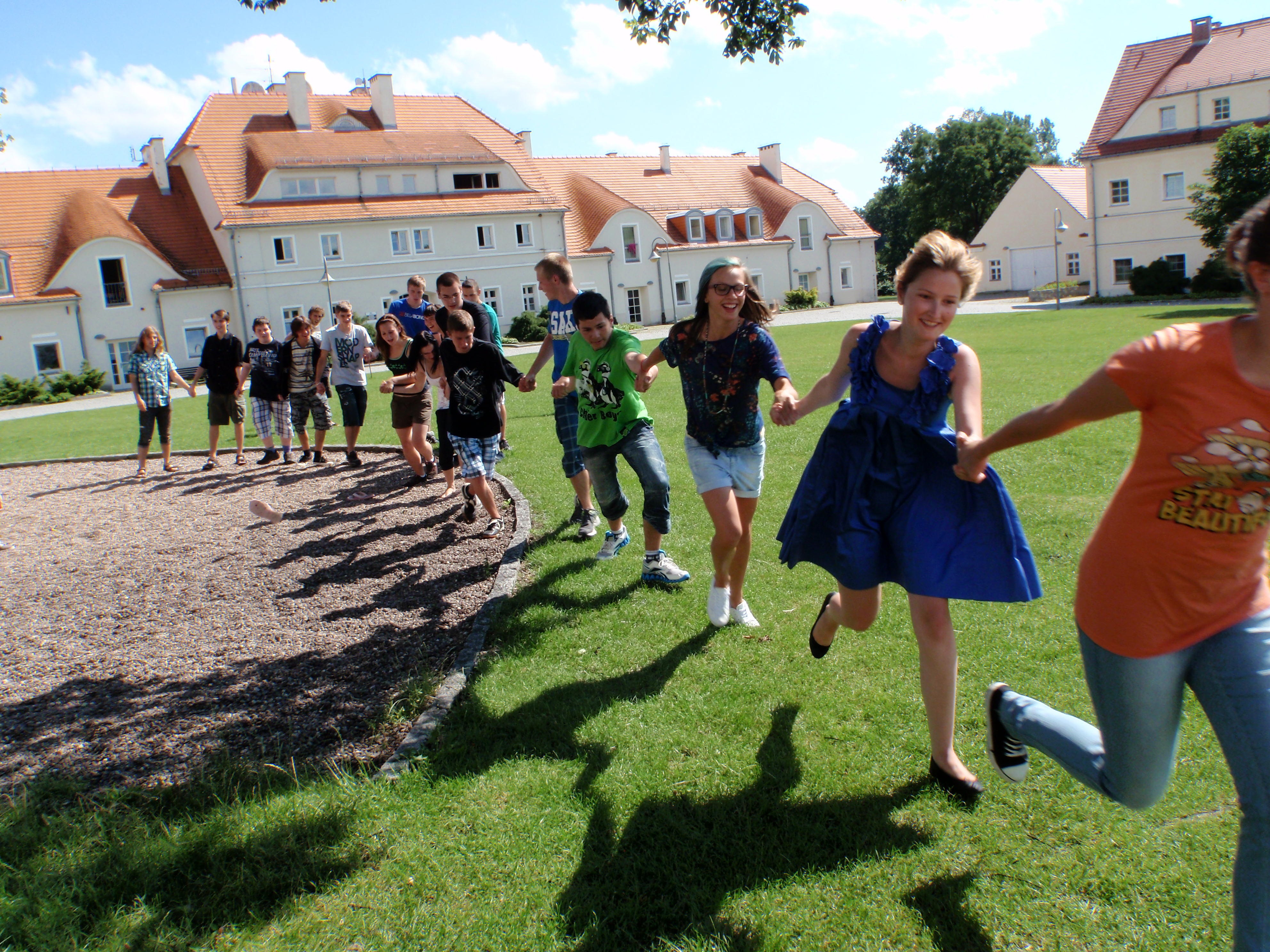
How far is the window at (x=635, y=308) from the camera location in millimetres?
56344

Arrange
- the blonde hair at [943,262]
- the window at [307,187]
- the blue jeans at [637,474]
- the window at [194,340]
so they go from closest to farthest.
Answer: the blonde hair at [943,262], the blue jeans at [637,474], the window at [194,340], the window at [307,187]

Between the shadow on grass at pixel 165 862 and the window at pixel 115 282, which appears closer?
the shadow on grass at pixel 165 862

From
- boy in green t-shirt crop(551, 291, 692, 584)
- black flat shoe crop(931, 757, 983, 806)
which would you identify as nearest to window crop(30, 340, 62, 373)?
boy in green t-shirt crop(551, 291, 692, 584)

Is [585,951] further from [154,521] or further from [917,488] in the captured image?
[154,521]

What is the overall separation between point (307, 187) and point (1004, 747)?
49511 mm

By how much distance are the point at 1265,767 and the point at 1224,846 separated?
39.7 inches

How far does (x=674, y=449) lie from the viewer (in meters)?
11.6

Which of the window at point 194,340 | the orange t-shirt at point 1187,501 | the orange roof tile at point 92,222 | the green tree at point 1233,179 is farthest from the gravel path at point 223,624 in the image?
the orange roof tile at point 92,222

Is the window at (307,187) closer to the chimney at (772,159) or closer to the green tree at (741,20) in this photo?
the chimney at (772,159)

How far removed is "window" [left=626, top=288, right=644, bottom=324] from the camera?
56.3 m

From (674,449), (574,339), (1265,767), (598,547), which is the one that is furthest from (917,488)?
(674,449)

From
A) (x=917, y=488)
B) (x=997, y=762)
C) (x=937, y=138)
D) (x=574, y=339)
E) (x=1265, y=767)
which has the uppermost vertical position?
(x=937, y=138)

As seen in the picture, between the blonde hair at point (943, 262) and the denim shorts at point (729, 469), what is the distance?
6.19ft

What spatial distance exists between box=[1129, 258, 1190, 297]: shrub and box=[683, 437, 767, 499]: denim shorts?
44.5 meters
